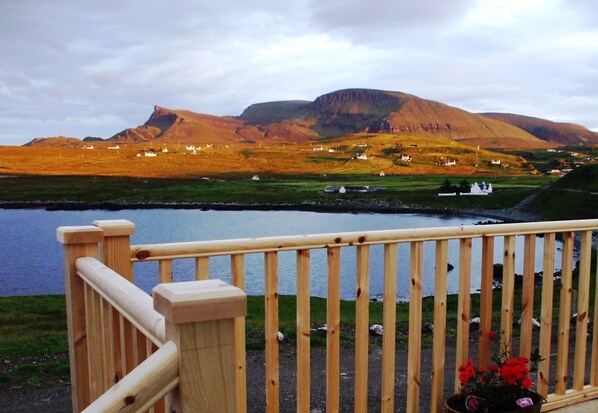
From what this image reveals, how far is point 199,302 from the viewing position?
1.19m

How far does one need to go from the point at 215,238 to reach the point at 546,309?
52.2 m

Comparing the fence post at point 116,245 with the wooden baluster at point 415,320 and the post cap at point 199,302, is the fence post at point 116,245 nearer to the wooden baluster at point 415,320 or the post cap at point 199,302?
the post cap at point 199,302

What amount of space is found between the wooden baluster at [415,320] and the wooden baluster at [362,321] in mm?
316

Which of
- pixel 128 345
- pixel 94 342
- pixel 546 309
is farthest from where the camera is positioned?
pixel 546 309

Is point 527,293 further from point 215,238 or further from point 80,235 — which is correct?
point 215,238

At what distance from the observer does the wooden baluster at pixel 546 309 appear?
12.6ft

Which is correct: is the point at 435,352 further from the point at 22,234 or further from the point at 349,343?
the point at 22,234

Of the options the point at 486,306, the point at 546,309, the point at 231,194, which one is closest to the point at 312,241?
the point at 486,306

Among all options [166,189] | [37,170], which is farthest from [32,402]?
[37,170]

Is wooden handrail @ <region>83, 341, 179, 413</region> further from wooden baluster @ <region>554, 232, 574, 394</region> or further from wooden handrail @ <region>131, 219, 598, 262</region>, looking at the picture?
wooden baluster @ <region>554, 232, 574, 394</region>

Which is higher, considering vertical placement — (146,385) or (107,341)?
(146,385)

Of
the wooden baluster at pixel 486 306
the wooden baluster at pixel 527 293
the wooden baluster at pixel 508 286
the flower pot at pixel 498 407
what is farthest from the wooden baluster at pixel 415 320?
the wooden baluster at pixel 527 293

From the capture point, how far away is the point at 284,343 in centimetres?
814

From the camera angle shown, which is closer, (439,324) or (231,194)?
(439,324)
